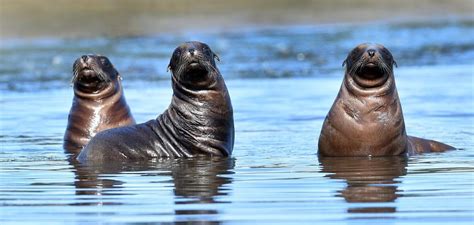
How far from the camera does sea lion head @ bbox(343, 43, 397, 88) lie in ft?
37.1

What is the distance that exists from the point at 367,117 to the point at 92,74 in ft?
11.5

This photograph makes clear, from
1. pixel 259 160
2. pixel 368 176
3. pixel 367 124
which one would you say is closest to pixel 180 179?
pixel 368 176

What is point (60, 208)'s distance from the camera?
8.58m

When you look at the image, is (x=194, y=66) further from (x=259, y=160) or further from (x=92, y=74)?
(x=92, y=74)

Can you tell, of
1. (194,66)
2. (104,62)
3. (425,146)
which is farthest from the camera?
(104,62)

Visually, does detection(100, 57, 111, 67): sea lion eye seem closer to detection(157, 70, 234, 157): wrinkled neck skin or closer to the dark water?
the dark water

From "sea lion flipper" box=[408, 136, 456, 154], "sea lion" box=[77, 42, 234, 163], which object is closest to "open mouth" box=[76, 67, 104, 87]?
"sea lion" box=[77, 42, 234, 163]

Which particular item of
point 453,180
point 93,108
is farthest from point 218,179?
point 93,108

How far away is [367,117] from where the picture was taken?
11.6m

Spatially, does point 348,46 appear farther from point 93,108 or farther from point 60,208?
point 60,208

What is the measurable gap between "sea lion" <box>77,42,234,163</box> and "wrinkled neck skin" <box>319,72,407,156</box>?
Result: 0.94 meters

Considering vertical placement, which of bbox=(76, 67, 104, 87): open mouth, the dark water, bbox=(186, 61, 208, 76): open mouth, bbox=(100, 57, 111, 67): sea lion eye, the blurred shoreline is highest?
bbox=(186, 61, 208, 76): open mouth

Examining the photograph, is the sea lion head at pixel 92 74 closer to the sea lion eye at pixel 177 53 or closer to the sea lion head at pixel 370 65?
the sea lion eye at pixel 177 53

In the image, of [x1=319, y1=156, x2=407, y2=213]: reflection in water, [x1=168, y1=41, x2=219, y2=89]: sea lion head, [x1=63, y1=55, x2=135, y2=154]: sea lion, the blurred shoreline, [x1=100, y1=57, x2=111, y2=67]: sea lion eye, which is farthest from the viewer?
the blurred shoreline
